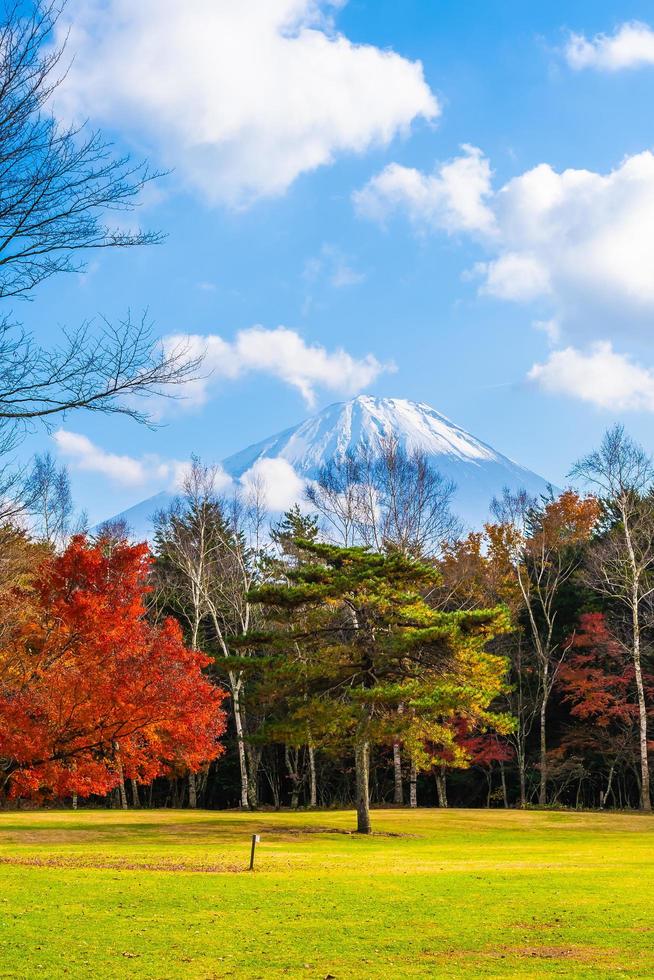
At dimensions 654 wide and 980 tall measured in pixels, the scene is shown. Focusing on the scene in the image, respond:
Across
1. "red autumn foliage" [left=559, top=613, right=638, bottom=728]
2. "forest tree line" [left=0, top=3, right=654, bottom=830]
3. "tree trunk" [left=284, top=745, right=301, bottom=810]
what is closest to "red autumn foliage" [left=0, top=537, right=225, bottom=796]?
"forest tree line" [left=0, top=3, right=654, bottom=830]

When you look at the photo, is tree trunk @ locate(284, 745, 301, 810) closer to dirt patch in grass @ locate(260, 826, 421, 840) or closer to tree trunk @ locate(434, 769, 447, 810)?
tree trunk @ locate(434, 769, 447, 810)

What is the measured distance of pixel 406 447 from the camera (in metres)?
129

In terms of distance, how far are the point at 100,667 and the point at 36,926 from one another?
35.2 feet

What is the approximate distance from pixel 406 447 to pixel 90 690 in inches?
4390

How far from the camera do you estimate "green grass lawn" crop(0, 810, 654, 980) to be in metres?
8.33

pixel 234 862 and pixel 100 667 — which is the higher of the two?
pixel 100 667

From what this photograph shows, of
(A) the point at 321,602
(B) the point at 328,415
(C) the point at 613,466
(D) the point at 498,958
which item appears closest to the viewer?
(D) the point at 498,958

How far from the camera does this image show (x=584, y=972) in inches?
317

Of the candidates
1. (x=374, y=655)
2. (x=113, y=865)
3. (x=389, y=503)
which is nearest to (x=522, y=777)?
→ (x=389, y=503)

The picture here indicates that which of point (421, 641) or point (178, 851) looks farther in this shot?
point (421, 641)

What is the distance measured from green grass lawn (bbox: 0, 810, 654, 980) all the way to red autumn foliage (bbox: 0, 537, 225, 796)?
1.84 metres

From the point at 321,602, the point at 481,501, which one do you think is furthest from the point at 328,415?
the point at 321,602

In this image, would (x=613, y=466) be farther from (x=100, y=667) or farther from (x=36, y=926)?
(x=36, y=926)

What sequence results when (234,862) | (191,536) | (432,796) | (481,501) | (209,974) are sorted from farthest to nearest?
1. (481,501)
2. (432,796)
3. (191,536)
4. (234,862)
5. (209,974)
